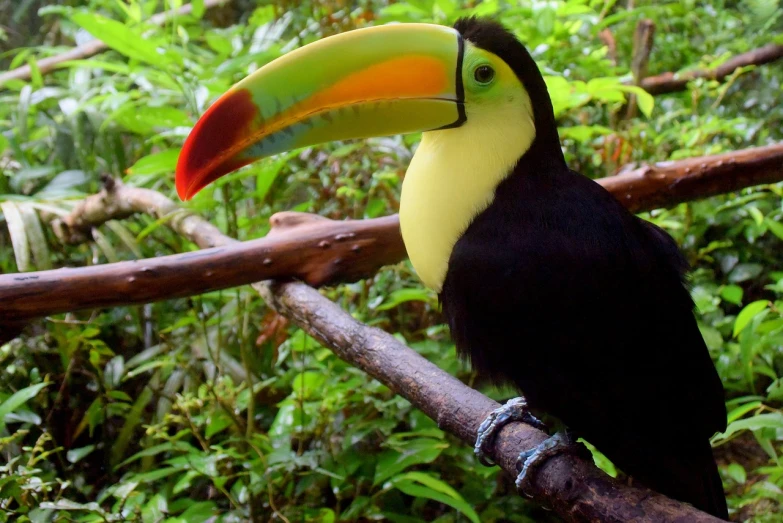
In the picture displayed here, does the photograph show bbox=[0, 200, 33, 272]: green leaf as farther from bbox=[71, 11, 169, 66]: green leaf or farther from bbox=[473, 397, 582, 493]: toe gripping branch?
bbox=[473, 397, 582, 493]: toe gripping branch

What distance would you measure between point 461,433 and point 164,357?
1269mm

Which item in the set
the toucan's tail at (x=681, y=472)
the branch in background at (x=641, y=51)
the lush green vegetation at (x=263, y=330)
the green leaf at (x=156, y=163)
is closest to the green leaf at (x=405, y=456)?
the lush green vegetation at (x=263, y=330)

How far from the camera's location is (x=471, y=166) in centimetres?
114

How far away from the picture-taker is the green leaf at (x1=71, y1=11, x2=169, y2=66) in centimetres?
162

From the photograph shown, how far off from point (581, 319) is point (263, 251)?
0.84 meters

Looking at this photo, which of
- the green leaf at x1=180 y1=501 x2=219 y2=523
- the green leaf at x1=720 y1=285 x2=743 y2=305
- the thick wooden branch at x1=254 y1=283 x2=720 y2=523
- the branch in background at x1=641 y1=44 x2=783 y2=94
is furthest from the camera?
the branch in background at x1=641 y1=44 x2=783 y2=94

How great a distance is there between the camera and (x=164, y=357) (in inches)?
84.7

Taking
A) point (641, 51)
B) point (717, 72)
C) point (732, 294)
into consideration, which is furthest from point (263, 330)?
point (717, 72)

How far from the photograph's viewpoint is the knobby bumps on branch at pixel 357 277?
3.47ft

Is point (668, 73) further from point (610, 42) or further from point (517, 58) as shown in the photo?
point (517, 58)

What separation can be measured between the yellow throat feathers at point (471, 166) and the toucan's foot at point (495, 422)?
0.30 metres

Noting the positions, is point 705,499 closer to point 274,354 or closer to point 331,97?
point 331,97

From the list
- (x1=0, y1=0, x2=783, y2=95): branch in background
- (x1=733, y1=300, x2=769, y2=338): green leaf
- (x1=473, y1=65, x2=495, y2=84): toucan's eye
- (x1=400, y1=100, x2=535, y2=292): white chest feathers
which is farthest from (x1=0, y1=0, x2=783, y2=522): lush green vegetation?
(x1=473, y1=65, x2=495, y2=84): toucan's eye

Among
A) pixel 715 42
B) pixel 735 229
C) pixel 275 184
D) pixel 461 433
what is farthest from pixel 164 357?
pixel 715 42
